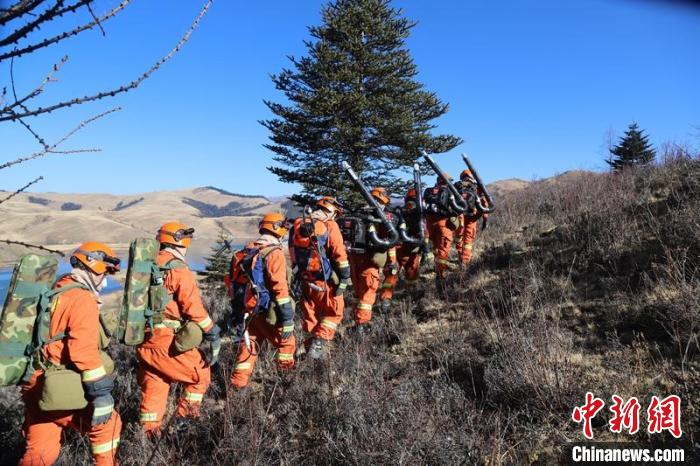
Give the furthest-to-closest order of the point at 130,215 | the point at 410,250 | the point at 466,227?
the point at 130,215 < the point at 466,227 < the point at 410,250

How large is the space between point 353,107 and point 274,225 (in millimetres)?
10867

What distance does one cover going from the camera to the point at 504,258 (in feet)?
26.0

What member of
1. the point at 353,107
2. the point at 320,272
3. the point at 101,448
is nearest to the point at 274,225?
the point at 320,272

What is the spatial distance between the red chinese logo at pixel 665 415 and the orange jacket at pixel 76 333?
3.89 metres

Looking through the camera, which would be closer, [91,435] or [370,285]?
[91,435]

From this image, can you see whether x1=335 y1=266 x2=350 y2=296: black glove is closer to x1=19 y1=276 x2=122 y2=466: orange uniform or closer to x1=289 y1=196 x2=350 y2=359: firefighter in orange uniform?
x1=289 y1=196 x2=350 y2=359: firefighter in orange uniform

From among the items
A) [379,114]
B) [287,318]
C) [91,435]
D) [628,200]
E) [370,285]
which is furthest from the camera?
[379,114]

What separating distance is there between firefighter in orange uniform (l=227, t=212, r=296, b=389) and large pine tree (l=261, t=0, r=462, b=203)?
413 inches

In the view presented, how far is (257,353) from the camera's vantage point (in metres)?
4.97

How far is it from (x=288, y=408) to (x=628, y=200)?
23.3 ft

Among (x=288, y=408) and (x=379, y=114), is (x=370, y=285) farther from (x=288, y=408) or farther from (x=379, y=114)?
(x=379, y=114)

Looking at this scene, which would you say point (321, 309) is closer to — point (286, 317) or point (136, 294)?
point (286, 317)

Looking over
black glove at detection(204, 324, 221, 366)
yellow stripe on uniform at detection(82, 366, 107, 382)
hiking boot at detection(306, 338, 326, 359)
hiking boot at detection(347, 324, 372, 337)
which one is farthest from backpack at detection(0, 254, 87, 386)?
hiking boot at detection(347, 324, 372, 337)

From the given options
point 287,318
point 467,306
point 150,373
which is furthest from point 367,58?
point 150,373
